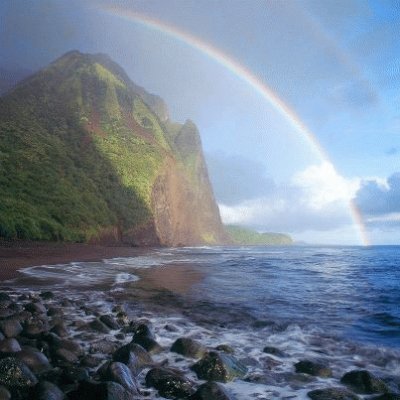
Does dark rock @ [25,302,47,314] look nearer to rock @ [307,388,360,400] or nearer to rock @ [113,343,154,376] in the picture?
rock @ [113,343,154,376]

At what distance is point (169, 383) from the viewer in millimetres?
5070

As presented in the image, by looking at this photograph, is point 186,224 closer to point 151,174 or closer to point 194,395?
point 151,174

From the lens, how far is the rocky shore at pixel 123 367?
4.55m

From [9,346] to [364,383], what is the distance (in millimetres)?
5980

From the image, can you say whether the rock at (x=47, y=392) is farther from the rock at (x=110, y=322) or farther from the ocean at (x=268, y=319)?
the rock at (x=110, y=322)

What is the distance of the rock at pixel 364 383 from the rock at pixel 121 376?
3.58 m

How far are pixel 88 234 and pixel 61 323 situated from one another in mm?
38337

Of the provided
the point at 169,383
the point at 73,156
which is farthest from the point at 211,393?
the point at 73,156

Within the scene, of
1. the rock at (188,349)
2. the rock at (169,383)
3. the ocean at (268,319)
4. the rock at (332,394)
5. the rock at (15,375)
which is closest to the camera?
the rock at (15,375)

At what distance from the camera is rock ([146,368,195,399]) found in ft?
16.1

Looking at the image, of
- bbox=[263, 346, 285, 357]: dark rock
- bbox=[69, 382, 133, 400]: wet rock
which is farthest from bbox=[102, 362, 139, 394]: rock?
bbox=[263, 346, 285, 357]: dark rock

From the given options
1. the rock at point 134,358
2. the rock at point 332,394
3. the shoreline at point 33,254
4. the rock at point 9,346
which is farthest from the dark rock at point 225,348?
the shoreline at point 33,254

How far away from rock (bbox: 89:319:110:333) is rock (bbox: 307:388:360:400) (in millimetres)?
4843

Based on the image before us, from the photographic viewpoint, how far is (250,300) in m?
13.5
